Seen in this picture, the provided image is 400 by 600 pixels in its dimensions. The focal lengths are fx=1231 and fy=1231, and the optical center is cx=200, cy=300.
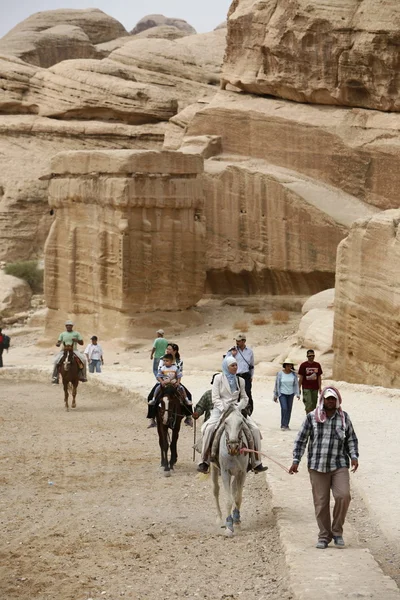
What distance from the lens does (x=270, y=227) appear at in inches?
1224

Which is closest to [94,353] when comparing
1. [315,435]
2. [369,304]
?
[369,304]

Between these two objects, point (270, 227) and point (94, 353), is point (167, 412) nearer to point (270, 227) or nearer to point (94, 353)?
point (94, 353)

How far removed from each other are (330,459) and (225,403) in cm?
158

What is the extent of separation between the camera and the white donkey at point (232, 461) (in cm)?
1081

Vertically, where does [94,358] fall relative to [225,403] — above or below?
below

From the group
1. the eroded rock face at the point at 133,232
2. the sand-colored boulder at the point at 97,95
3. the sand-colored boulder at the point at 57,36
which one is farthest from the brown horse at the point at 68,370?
the sand-colored boulder at the point at 57,36

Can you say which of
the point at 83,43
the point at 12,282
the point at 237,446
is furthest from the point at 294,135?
the point at 83,43

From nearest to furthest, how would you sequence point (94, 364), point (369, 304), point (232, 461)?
point (232, 461) < point (369, 304) < point (94, 364)

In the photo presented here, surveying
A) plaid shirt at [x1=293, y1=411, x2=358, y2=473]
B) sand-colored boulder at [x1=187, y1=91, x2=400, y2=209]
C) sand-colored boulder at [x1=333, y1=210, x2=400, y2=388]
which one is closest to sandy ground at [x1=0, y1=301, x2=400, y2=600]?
plaid shirt at [x1=293, y1=411, x2=358, y2=473]

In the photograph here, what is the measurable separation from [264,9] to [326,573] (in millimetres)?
25531

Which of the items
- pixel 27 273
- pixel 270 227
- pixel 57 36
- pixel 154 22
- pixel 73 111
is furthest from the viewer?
pixel 154 22

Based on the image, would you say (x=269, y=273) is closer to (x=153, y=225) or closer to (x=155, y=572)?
(x=153, y=225)

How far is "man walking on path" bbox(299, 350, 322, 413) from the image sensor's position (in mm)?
15734

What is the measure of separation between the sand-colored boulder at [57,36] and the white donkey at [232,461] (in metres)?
46.9
